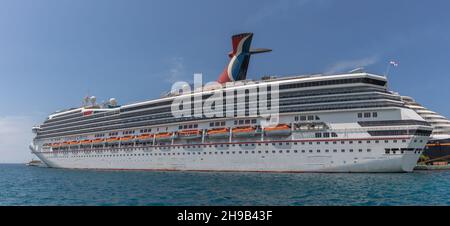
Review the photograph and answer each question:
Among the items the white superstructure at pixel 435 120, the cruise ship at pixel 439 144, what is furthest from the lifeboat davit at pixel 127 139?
the white superstructure at pixel 435 120

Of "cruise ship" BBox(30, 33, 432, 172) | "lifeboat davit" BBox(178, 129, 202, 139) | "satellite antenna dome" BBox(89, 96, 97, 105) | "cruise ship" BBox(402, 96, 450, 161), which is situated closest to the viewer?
"cruise ship" BBox(30, 33, 432, 172)

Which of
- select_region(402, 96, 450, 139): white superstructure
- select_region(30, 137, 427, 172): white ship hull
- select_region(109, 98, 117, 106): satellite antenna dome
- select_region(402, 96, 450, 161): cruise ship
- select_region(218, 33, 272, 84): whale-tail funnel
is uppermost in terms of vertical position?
select_region(218, 33, 272, 84): whale-tail funnel

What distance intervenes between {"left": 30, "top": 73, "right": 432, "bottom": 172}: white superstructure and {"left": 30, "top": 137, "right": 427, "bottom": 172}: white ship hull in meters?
0.11

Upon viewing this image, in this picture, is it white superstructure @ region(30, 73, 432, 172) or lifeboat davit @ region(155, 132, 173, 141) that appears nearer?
white superstructure @ region(30, 73, 432, 172)

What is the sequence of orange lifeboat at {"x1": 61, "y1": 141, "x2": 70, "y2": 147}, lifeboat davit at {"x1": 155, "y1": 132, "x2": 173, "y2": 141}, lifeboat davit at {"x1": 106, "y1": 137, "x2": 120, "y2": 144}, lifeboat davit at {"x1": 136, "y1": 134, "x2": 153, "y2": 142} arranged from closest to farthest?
lifeboat davit at {"x1": 155, "y1": 132, "x2": 173, "y2": 141}, lifeboat davit at {"x1": 136, "y1": 134, "x2": 153, "y2": 142}, lifeboat davit at {"x1": 106, "y1": 137, "x2": 120, "y2": 144}, orange lifeboat at {"x1": 61, "y1": 141, "x2": 70, "y2": 147}

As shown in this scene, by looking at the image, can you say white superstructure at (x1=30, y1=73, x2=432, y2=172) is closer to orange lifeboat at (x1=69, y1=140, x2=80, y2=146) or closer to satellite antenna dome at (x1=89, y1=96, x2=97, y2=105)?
orange lifeboat at (x1=69, y1=140, x2=80, y2=146)

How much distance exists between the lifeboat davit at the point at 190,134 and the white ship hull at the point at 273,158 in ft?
5.98

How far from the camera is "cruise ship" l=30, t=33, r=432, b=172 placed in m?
37.4

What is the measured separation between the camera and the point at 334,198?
804 inches

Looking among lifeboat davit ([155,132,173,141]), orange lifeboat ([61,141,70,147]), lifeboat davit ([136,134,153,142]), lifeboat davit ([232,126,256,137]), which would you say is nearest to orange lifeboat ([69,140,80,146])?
orange lifeboat ([61,141,70,147])

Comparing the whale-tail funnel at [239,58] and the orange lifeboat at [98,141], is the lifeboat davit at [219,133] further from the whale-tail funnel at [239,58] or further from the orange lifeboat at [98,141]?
the orange lifeboat at [98,141]

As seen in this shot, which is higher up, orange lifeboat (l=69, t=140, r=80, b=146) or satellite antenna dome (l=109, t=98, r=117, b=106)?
satellite antenna dome (l=109, t=98, r=117, b=106)
